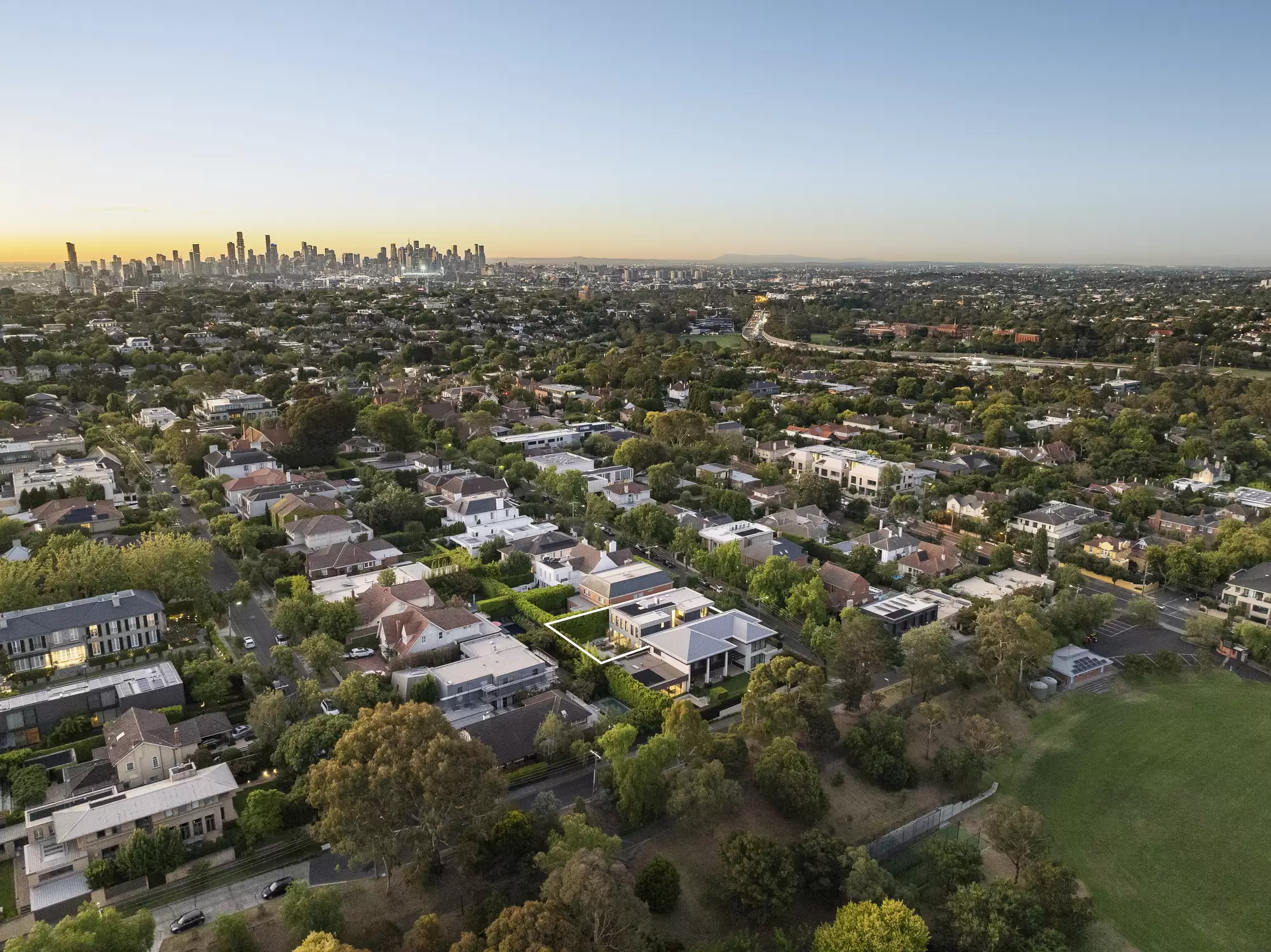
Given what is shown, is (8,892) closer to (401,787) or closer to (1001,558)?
(401,787)

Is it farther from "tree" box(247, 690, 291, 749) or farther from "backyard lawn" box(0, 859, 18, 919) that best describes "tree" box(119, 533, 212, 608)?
"backyard lawn" box(0, 859, 18, 919)

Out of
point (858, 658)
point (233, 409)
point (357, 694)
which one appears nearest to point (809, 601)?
point (858, 658)

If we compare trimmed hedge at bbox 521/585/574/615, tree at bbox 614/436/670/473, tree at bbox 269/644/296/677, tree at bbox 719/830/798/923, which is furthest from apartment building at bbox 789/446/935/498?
tree at bbox 269/644/296/677

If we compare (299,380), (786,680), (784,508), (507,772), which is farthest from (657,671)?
(299,380)

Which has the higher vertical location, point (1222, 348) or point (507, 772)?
point (1222, 348)

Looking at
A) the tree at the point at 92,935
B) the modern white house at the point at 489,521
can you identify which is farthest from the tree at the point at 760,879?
the modern white house at the point at 489,521

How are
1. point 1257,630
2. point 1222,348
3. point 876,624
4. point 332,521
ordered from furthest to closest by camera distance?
1. point 1222,348
2. point 332,521
3. point 1257,630
4. point 876,624

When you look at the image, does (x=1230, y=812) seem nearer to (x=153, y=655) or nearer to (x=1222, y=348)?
(x=153, y=655)
